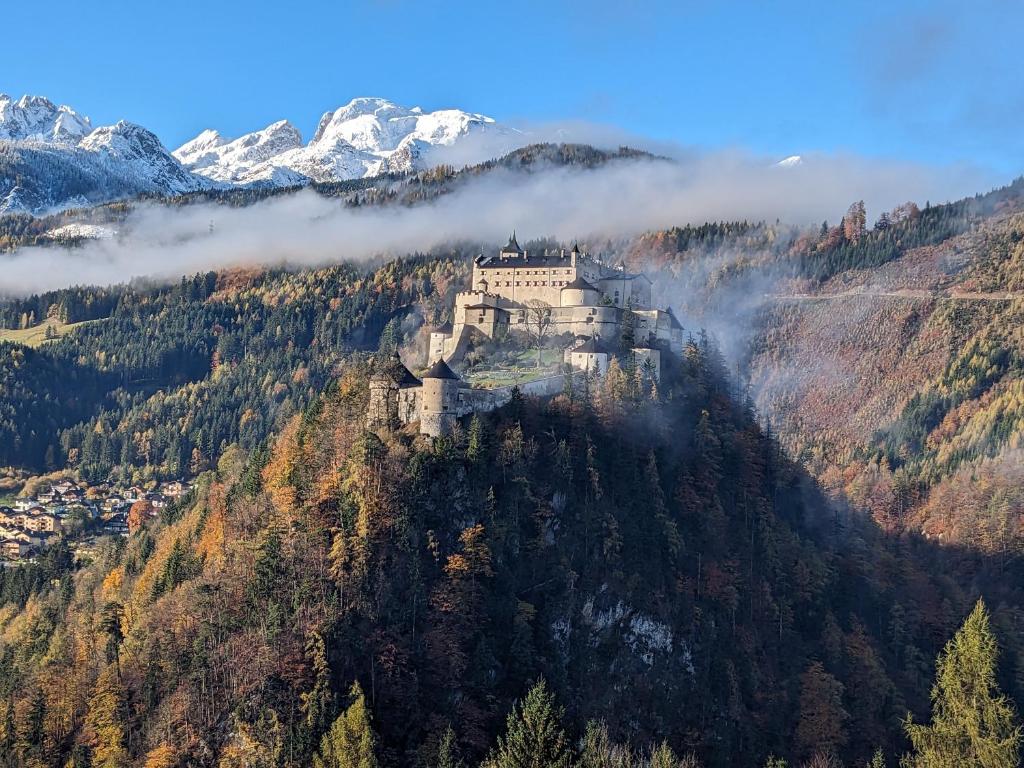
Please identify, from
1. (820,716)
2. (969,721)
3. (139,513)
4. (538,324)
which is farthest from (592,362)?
(139,513)

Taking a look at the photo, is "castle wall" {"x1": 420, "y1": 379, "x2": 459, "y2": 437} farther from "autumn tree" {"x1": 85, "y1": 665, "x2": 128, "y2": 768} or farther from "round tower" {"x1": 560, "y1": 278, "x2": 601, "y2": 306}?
"round tower" {"x1": 560, "y1": 278, "x2": 601, "y2": 306}

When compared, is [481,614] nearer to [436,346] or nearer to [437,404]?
[437,404]

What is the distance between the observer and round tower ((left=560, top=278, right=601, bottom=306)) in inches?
4279

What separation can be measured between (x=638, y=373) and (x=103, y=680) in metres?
50.6

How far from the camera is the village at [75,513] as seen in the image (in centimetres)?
15575

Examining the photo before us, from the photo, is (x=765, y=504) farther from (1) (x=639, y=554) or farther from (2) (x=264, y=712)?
(2) (x=264, y=712)

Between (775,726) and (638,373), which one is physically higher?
(638,373)

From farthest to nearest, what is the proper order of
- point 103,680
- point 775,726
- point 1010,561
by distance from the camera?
point 1010,561, point 775,726, point 103,680

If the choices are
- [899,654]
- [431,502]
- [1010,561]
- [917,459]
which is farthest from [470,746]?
[917,459]

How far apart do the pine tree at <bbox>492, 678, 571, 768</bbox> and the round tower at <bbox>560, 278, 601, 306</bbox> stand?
160 feet

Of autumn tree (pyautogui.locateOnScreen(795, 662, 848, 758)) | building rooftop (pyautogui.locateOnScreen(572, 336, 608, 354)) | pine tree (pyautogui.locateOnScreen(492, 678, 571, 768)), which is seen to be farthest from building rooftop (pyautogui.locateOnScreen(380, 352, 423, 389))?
autumn tree (pyautogui.locateOnScreen(795, 662, 848, 758))

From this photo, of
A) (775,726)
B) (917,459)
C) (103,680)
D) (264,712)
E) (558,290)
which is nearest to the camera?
(264,712)

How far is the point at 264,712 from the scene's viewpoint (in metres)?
70.3

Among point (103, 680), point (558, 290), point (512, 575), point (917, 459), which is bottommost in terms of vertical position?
point (917, 459)
